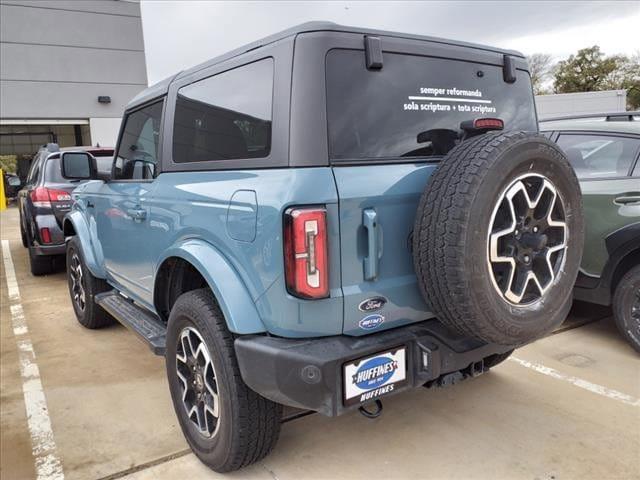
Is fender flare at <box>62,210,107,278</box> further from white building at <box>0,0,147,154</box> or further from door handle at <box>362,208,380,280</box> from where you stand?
white building at <box>0,0,147,154</box>

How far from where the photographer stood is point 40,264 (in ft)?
23.3

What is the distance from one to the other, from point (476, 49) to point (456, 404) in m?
2.08

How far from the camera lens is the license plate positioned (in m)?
2.02

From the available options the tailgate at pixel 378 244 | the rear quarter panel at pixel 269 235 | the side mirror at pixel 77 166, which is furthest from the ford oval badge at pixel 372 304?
the side mirror at pixel 77 166

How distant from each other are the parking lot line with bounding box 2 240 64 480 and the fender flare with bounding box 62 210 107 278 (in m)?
0.86

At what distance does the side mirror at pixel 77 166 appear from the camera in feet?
12.1

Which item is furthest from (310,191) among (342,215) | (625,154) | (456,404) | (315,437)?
(625,154)

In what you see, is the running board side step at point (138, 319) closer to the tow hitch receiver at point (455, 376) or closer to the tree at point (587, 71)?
the tow hitch receiver at point (455, 376)

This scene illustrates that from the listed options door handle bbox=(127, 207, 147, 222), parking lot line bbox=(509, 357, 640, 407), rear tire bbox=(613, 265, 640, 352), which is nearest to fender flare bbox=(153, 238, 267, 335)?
door handle bbox=(127, 207, 147, 222)

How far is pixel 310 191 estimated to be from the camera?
77.4 inches

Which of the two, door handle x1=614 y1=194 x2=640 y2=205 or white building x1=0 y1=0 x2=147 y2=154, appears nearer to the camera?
door handle x1=614 y1=194 x2=640 y2=205

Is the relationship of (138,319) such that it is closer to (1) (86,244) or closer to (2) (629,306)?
(1) (86,244)

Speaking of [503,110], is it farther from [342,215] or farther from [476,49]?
[342,215]

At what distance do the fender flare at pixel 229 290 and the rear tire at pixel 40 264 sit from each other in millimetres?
5703
